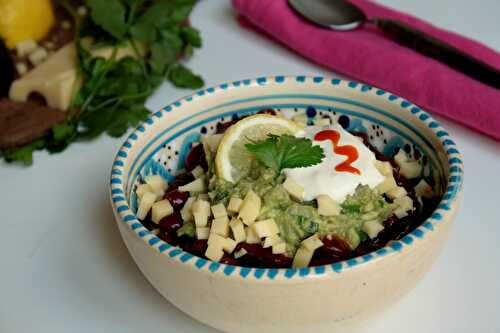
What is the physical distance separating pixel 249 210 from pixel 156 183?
346 mm

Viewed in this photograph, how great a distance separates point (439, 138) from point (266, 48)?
1.15 metres

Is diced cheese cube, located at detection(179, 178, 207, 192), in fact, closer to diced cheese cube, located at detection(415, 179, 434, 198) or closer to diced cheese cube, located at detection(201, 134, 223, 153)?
diced cheese cube, located at detection(201, 134, 223, 153)

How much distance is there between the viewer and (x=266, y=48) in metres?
2.50

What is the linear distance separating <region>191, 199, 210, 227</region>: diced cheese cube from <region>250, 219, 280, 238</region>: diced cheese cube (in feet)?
0.38

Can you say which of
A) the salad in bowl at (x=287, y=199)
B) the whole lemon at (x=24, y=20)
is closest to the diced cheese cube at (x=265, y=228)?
the salad in bowl at (x=287, y=199)

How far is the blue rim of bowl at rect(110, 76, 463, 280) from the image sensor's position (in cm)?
115

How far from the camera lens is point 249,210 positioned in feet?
4.39

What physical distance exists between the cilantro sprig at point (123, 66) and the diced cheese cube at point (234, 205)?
2.79 ft

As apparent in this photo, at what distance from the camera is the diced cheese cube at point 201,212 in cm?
139

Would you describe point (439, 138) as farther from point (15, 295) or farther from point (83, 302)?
point (15, 295)

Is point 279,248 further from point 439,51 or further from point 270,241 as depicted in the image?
point 439,51

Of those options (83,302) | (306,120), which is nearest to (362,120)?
A: (306,120)

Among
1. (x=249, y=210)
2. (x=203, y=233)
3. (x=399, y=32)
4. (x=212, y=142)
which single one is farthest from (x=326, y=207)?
(x=399, y=32)

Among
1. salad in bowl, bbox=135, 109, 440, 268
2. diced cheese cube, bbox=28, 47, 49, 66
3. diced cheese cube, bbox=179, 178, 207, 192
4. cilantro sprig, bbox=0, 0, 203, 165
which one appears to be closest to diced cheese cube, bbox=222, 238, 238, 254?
salad in bowl, bbox=135, 109, 440, 268
